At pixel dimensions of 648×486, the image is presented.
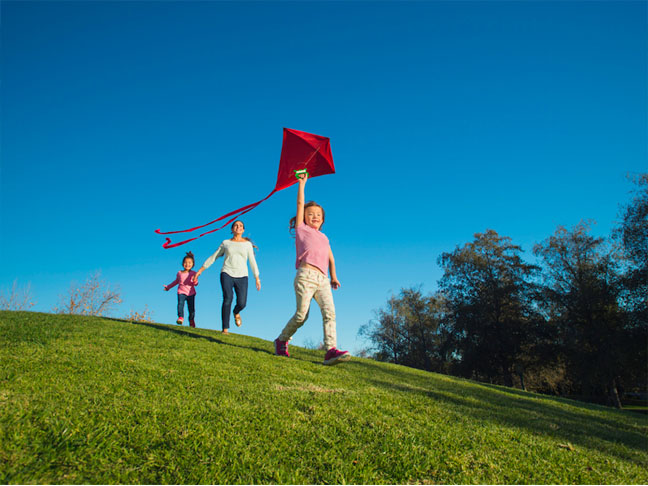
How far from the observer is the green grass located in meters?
2.32

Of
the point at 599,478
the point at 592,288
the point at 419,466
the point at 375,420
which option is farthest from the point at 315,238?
the point at 592,288

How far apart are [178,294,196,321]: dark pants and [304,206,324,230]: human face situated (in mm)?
6513

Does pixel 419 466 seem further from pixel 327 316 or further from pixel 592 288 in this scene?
pixel 592 288

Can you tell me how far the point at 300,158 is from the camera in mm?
7602

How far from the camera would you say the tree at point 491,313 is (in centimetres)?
2898

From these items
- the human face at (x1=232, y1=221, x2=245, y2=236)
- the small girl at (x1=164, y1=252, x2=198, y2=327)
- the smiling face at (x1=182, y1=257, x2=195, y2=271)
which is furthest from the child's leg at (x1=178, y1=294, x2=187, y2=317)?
the human face at (x1=232, y1=221, x2=245, y2=236)

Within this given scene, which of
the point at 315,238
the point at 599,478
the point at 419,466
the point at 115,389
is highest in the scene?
the point at 315,238

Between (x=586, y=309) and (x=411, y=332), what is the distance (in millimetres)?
19132

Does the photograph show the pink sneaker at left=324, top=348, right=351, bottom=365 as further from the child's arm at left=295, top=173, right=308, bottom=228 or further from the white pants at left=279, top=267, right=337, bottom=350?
the child's arm at left=295, top=173, right=308, bottom=228

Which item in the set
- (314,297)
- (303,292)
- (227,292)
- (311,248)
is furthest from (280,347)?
(227,292)

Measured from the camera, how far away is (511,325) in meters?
29.0

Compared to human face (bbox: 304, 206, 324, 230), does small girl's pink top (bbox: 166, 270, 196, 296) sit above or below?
below

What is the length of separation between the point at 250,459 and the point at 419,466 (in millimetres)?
1243

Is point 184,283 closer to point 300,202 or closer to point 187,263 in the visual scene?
point 187,263
